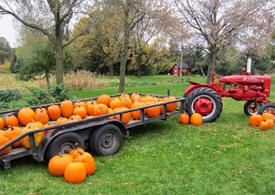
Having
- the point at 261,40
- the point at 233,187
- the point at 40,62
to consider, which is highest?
the point at 261,40

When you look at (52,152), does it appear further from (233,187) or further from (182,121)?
(182,121)

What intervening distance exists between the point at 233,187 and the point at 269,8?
15976mm

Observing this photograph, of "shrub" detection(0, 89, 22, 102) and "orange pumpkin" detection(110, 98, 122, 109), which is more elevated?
"orange pumpkin" detection(110, 98, 122, 109)

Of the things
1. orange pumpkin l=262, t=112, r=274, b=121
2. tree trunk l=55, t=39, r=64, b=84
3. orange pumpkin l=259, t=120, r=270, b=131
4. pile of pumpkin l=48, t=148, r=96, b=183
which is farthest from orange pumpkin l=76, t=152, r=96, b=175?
tree trunk l=55, t=39, r=64, b=84

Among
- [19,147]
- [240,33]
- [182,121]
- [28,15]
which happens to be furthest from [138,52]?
[19,147]

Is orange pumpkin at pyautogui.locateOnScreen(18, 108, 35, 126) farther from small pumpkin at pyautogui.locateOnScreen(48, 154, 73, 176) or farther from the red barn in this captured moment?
the red barn

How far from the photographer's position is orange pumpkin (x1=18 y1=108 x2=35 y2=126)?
481cm

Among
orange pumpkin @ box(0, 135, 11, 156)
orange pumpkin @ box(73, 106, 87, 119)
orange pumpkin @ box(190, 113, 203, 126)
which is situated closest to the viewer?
orange pumpkin @ box(0, 135, 11, 156)

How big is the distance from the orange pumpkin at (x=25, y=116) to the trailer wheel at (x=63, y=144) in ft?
4.20

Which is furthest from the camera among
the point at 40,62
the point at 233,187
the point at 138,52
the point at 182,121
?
the point at 138,52

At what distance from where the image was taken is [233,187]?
11.5ft

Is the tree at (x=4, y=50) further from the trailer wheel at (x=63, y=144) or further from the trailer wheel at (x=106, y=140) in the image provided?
the trailer wheel at (x=63, y=144)

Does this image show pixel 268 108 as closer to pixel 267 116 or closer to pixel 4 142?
pixel 267 116

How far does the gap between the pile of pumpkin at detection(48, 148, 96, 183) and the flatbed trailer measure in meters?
0.20
